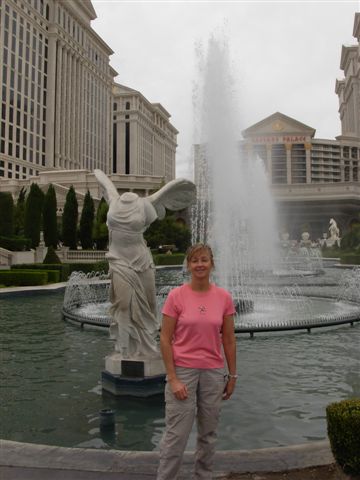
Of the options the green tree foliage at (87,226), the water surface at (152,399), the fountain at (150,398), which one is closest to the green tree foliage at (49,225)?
the green tree foliage at (87,226)

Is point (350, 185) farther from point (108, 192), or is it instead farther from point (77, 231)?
point (108, 192)

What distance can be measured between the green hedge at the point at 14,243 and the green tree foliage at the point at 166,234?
15.1 metres

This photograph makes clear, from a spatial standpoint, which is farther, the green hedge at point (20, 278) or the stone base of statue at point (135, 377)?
the green hedge at point (20, 278)

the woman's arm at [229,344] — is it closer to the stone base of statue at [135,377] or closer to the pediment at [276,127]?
the stone base of statue at [135,377]

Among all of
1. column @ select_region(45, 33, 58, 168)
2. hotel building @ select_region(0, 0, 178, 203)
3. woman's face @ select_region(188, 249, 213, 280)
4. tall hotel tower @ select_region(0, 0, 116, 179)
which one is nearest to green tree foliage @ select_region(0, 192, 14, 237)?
hotel building @ select_region(0, 0, 178, 203)

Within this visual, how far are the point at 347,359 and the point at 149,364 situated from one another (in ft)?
14.1

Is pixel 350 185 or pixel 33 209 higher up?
pixel 350 185

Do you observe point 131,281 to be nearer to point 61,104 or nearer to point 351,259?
point 351,259

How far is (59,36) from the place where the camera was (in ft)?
305

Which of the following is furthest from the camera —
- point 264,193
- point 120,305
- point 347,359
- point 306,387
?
point 264,193

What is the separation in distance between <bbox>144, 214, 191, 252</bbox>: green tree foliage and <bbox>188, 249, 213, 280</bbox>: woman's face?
41.3 m

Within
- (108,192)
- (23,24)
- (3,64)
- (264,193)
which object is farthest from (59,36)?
(108,192)

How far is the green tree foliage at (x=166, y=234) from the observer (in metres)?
45.5

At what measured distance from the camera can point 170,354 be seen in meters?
3.05
